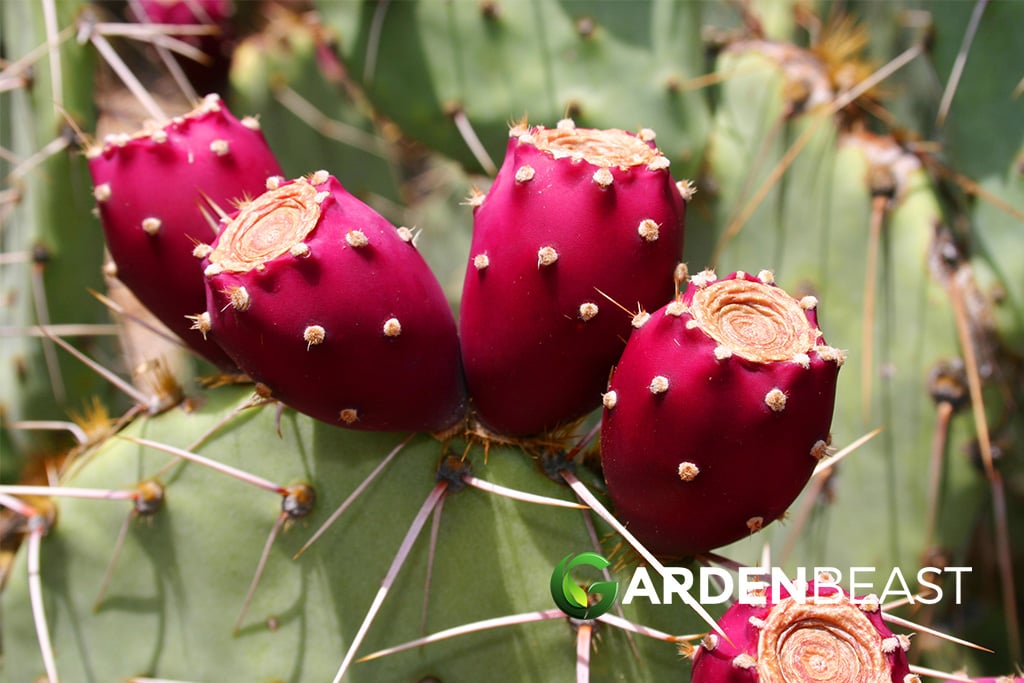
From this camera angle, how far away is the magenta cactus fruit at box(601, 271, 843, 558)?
85cm

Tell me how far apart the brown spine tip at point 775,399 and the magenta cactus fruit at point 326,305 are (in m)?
0.34

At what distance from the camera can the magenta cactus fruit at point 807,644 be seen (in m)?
0.85

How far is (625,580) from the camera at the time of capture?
108 centimetres

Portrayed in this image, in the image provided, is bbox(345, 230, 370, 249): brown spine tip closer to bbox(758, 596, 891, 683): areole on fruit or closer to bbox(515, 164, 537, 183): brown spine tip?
bbox(515, 164, 537, 183): brown spine tip

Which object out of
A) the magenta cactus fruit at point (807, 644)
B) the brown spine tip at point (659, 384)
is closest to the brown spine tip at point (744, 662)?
the magenta cactus fruit at point (807, 644)

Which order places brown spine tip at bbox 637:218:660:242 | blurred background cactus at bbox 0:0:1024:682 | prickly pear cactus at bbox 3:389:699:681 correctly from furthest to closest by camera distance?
blurred background cactus at bbox 0:0:1024:682, prickly pear cactus at bbox 3:389:699:681, brown spine tip at bbox 637:218:660:242

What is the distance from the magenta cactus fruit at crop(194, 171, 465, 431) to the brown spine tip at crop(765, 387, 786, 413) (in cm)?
34

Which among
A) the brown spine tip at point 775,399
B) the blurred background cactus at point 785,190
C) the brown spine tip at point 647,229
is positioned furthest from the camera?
the blurred background cactus at point 785,190

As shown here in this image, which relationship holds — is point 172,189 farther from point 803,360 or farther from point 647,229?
point 803,360

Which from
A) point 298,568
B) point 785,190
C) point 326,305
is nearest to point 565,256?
point 326,305

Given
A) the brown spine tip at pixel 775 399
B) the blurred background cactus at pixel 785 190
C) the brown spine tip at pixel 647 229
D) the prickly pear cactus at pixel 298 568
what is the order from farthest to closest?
the blurred background cactus at pixel 785 190, the prickly pear cactus at pixel 298 568, the brown spine tip at pixel 647 229, the brown spine tip at pixel 775 399

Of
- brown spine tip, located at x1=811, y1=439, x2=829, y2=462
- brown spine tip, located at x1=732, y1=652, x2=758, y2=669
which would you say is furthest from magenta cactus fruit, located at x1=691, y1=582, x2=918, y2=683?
brown spine tip, located at x1=811, y1=439, x2=829, y2=462

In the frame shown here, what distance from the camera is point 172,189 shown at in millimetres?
1132

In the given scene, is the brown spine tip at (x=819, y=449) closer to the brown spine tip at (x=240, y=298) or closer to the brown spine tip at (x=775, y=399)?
the brown spine tip at (x=775, y=399)
